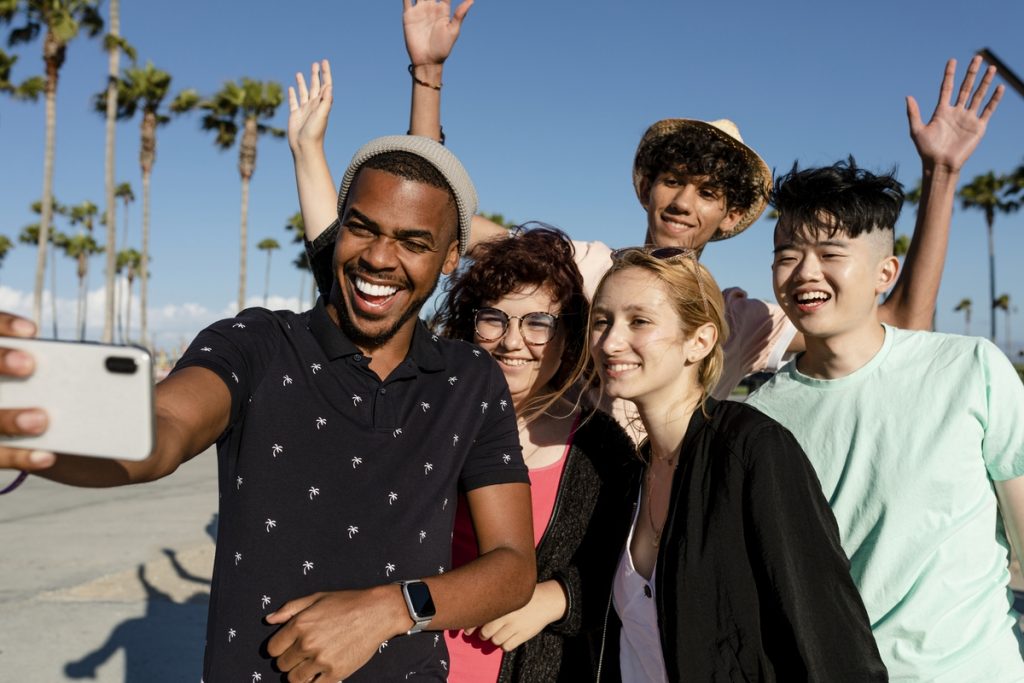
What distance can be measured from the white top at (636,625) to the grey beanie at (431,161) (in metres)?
1.11

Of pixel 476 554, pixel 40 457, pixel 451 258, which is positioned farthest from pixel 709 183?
pixel 40 457

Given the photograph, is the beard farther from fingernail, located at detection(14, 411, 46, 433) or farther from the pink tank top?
fingernail, located at detection(14, 411, 46, 433)

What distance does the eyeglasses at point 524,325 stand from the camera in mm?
2885

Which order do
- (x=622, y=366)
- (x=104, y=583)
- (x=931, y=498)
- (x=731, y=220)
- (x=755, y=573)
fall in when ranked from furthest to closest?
1. (x=104, y=583)
2. (x=731, y=220)
3. (x=622, y=366)
4. (x=931, y=498)
5. (x=755, y=573)

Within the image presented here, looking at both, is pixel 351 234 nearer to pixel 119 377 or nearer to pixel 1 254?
pixel 119 377

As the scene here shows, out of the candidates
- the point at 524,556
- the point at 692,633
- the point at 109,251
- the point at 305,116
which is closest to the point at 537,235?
the point at 305,116

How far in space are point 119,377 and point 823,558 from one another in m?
1.59

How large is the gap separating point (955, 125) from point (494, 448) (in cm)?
219

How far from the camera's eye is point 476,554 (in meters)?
2.59

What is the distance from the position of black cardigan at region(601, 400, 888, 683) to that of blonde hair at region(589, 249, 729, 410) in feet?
1.25

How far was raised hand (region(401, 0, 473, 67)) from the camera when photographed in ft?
11.3

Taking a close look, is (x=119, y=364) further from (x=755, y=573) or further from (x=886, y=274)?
(x=886, y=274)

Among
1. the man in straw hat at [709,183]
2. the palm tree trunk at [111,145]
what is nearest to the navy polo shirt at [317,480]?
the man in straw hat at [709,183]

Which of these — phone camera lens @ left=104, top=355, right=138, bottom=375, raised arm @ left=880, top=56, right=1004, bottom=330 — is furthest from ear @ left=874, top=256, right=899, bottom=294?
phone camera lens @ left=104, top=355, right=138, bottom=375
